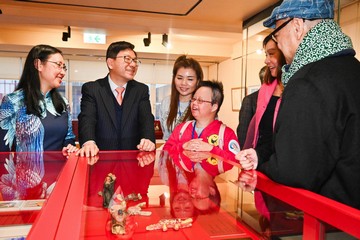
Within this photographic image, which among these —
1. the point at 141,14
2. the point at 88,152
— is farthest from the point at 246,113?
the point at 141,14

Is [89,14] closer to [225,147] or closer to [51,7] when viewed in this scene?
[51,7]

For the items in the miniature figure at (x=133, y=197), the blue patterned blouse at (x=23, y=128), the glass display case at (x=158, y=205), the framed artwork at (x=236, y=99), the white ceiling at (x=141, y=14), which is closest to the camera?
the glass display case at (x=158, y=205)

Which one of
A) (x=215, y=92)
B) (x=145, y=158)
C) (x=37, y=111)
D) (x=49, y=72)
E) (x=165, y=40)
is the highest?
(x=165, y=40)

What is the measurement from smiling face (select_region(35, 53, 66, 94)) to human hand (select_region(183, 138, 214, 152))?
0.97m

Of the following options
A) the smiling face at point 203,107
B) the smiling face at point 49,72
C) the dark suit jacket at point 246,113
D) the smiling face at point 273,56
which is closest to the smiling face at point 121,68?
the smiling face at point 49,72

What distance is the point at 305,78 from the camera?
0.90 metres

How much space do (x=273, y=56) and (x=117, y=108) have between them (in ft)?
3.49

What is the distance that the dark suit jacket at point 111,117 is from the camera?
2.02 metres

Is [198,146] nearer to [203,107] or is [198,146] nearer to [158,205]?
[203,107]

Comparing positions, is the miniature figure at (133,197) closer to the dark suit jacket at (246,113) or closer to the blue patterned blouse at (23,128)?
the blue patterned blouse at (23,128)

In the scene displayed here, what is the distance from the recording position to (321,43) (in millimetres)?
982

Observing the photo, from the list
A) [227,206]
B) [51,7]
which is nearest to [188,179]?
[227,206]

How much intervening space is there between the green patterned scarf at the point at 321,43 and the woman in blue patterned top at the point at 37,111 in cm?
143

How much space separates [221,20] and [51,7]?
8.88ft
